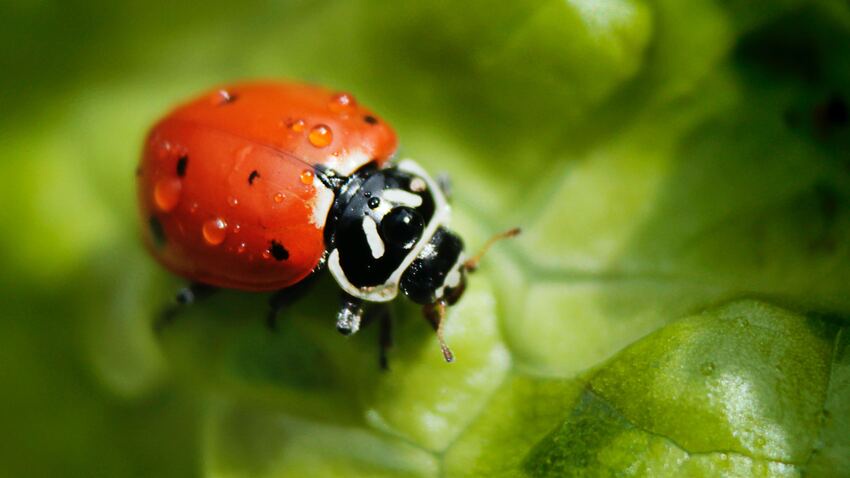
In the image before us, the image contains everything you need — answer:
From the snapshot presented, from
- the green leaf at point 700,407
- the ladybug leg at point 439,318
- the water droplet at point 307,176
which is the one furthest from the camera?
the water droplet at point 307,176

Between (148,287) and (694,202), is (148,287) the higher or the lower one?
the lower one

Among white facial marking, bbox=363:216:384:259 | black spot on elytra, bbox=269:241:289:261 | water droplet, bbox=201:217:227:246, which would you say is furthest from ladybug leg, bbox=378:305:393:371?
water droplet, bbox=201:217:227:246

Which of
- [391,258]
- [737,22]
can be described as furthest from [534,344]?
[737,22]

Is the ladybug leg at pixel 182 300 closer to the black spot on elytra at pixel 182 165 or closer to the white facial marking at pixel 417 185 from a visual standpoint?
the black spot on elytra at pixel 182 165

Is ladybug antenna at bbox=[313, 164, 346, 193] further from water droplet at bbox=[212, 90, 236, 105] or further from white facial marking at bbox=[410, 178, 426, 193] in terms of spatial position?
water droplet at bbox=[212, 90, 236, 105]

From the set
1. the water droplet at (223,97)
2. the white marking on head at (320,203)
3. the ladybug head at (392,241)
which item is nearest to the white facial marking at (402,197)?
the ladybug head at (392,241)

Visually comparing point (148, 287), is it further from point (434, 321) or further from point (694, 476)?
point (694, 476)
